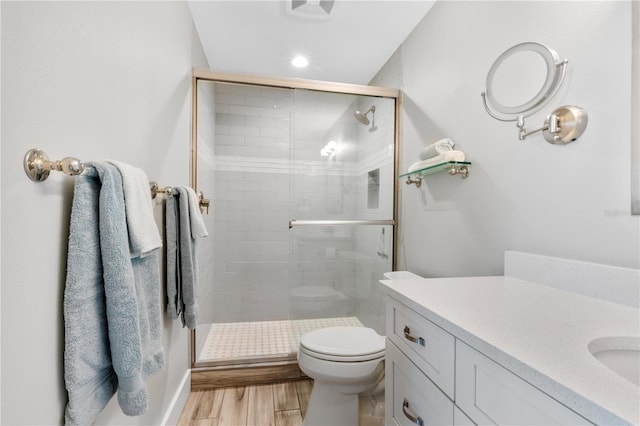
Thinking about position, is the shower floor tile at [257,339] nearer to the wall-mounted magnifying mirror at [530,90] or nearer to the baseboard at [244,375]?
the baseboard at [244,375]

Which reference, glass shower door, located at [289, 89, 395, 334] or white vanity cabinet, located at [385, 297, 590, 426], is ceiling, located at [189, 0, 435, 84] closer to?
glass shower door, located at [289, 89, 395, 334]

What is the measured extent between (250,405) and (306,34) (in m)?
2.40

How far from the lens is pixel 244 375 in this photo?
6.50 feet

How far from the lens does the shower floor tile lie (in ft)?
7.00

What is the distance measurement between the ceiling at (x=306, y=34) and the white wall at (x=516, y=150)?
9.1 inches

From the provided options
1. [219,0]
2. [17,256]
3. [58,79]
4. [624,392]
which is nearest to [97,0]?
[58,79]

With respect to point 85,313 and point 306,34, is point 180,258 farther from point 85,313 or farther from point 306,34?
point 306,34

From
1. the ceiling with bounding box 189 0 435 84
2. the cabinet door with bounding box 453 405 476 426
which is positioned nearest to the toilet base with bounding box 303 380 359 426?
the cabinet door with bounding box 453 405 476 426

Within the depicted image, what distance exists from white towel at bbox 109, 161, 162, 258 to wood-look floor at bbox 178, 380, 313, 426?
124cm

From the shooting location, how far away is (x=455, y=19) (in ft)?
5.30

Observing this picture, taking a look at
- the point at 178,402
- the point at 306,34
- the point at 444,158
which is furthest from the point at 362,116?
the point at 178,402

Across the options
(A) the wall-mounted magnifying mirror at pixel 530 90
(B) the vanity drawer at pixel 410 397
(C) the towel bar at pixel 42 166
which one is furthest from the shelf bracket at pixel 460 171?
(C) the towel bar at pixel 42 166

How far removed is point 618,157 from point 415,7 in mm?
1482

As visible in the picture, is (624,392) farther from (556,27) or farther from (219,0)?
(219,0)
